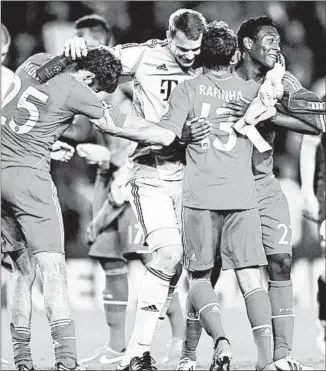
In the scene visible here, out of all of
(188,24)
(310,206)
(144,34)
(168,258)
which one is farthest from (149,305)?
(144,34)

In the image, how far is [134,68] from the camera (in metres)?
6.29

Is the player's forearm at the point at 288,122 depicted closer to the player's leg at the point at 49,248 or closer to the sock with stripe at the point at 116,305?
the player's leg at the point at 49,248

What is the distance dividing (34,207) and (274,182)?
4.79ft

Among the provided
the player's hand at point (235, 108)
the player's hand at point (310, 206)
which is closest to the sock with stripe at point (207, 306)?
the player's hand at point (235, 108)

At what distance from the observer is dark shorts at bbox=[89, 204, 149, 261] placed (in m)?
7.28

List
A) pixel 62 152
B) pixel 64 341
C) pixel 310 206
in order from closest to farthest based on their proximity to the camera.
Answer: pixel 64 341
pixel 62 152
pixel 310 206

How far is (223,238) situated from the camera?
233 inches

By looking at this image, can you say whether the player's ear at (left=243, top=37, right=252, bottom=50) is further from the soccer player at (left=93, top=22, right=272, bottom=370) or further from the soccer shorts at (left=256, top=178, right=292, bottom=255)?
the soccer shorts at (left=256, top=178, right=292, bottom=255)

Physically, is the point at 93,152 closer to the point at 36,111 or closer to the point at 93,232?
the point at 93,232

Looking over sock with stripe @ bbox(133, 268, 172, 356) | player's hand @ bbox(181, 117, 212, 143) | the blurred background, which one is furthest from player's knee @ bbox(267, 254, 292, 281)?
the blurred background

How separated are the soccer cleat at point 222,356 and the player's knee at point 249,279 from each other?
45cm

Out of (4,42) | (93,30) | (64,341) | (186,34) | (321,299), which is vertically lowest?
(64,341)

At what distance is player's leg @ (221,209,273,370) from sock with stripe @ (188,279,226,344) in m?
0.18

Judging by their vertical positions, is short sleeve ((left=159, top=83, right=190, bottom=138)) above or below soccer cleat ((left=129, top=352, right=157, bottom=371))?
above
